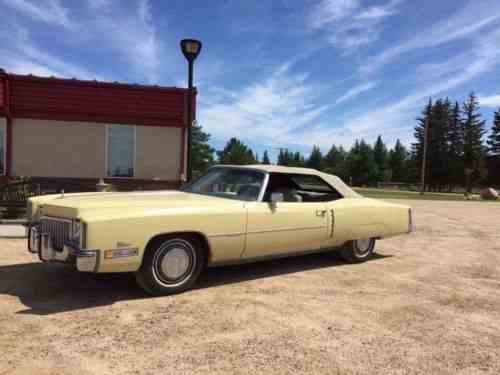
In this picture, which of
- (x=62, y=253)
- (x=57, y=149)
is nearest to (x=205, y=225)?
(x=62, y=253)

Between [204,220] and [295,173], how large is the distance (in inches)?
73.7

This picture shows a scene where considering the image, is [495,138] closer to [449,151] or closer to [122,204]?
[449,151]

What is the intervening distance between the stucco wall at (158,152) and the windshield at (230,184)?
21.6 ft

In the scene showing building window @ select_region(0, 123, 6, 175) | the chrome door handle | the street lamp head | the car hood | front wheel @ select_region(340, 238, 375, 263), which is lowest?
front wheel @ select_region(340, 238, 375, 263)

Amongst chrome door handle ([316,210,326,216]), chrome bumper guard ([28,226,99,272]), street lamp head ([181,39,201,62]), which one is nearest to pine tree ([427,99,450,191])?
street lamp head ([181,39,201,62])

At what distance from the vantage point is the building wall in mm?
Answer: 11234

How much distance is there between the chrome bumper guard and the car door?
1.72m

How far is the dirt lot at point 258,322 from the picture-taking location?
2830 mm

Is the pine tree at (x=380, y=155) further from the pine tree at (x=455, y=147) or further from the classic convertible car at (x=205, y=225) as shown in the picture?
the classic convertible car at (x=205, y=225)

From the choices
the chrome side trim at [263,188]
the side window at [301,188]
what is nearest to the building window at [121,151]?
the side window at [301,188]

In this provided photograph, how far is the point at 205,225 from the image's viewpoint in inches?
168

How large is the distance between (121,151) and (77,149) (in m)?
1.20

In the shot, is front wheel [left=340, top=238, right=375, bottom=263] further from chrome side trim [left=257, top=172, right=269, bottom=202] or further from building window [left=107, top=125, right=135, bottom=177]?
building window [left=107, top=125, right=135, bottom=177]

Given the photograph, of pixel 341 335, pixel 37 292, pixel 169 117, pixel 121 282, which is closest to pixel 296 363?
pixel 341 335
